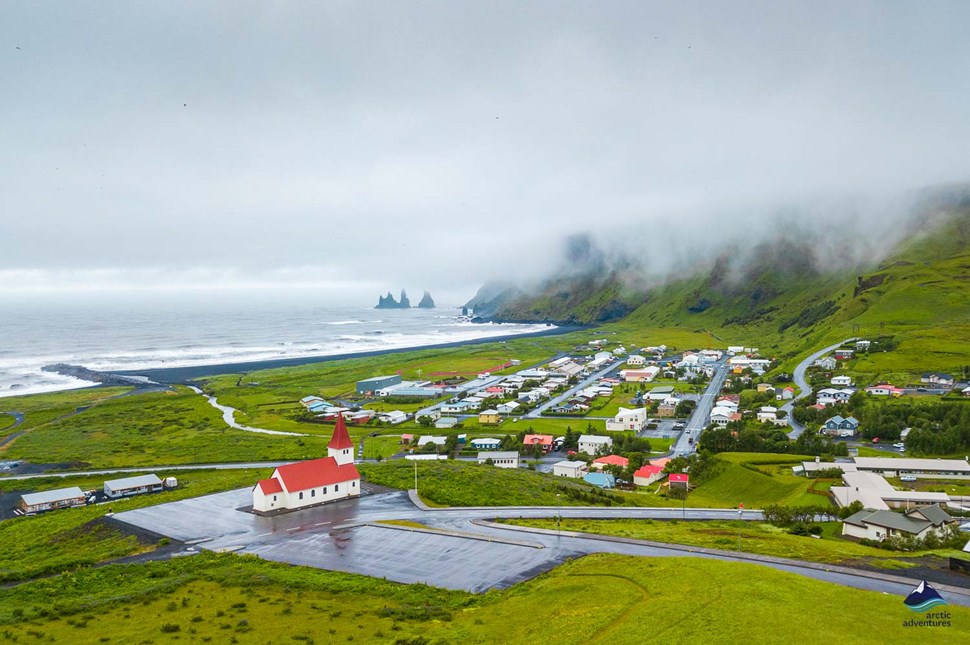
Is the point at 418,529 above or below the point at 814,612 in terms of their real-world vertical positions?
below

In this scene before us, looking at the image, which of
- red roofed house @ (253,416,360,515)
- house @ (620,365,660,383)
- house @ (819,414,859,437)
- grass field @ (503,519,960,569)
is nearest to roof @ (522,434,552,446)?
red roofed house @ (253,416,360,515)

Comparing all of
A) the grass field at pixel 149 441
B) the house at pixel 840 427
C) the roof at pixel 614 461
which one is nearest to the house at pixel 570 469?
the roof at pixel 614 461

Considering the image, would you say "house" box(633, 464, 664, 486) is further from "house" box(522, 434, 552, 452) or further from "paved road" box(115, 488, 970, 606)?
"house" box(522, 434, 552, 452)

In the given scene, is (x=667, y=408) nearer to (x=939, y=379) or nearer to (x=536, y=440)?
(x=536, y=440)

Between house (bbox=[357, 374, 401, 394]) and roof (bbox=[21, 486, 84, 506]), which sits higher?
house (bbox=[357, 374, 401, 394])

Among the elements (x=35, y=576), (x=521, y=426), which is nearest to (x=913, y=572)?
(x=35, y=576)

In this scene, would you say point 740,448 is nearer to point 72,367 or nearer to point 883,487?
point 883,487
